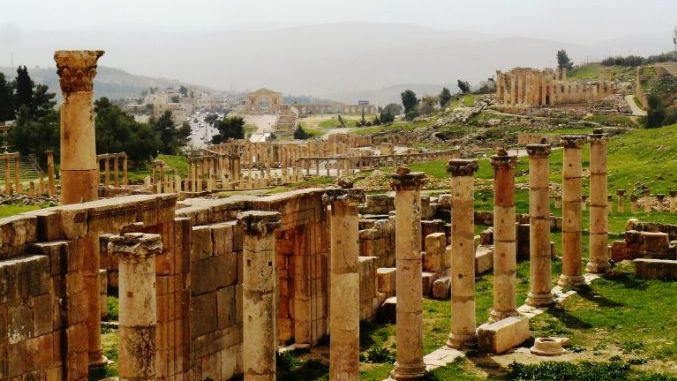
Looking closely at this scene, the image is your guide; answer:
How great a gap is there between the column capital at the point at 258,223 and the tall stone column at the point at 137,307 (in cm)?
203

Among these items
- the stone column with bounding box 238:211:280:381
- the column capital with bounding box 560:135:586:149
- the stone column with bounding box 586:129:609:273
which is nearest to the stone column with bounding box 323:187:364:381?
the stone column with bounding box 238:211:280:381

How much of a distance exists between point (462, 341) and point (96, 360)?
8422 millimetres

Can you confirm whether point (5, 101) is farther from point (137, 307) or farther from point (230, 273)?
point (137, 307)

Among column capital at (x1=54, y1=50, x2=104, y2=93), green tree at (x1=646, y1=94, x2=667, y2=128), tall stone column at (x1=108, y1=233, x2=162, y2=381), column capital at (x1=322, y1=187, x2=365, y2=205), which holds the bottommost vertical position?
tall stone column at (x1=108, y1=233, x2=162, y2=381)

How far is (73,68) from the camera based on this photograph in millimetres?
23922

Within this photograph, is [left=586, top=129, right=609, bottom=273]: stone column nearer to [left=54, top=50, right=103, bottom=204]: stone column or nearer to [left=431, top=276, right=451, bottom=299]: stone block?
[left=431, top=276, right=451, bottom=299]: stone block

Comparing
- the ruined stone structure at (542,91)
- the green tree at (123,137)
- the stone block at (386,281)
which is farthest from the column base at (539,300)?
the ruined stone structure at (542,91)

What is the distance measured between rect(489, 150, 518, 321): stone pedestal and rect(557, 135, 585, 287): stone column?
540cm

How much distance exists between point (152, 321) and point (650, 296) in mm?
18702

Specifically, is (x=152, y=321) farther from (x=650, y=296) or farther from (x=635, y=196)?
(x=635, y=196)

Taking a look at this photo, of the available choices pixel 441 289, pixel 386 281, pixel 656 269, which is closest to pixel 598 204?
pixel 656 269

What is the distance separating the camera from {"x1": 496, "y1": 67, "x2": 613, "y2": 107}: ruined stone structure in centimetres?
14100

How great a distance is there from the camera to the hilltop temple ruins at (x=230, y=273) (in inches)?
714

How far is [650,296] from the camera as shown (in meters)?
30.9
